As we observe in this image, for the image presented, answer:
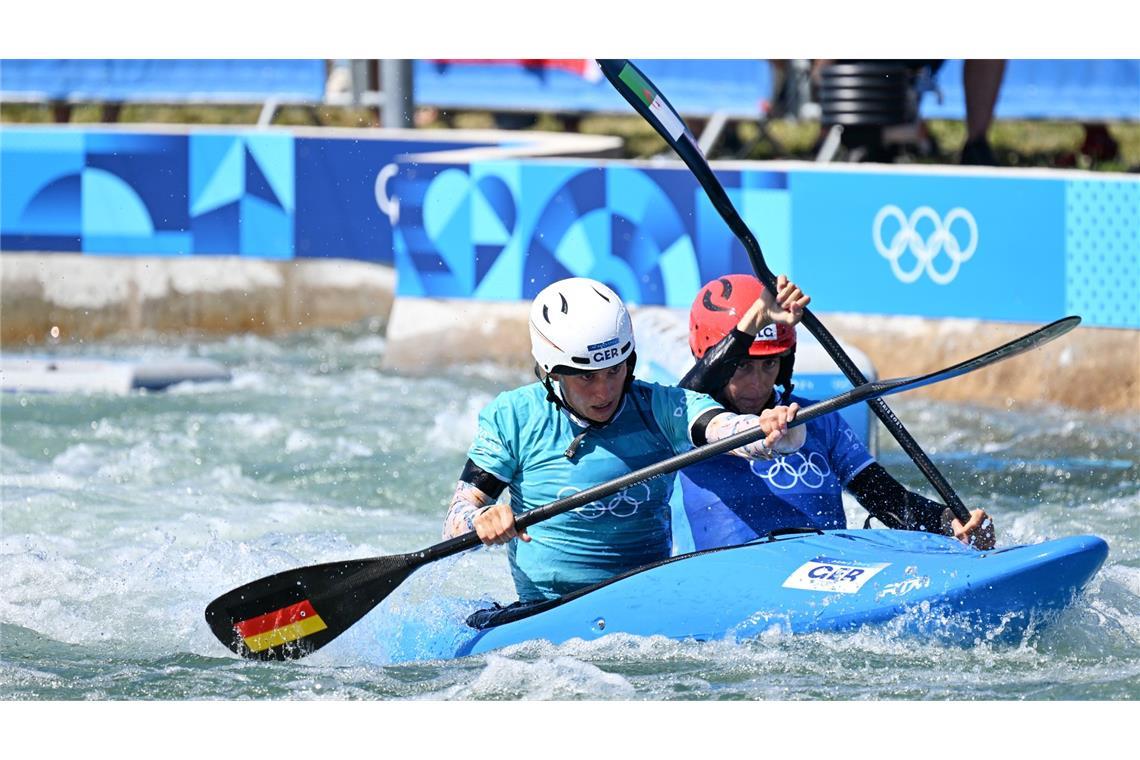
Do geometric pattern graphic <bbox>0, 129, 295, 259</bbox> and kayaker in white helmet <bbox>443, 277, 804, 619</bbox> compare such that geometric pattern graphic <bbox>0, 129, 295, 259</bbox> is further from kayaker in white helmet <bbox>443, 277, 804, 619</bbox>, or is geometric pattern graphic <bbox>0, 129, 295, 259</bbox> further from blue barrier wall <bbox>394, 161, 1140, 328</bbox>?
kayaker in white helmet <bbox>443, 277, 804, 619</bbox>

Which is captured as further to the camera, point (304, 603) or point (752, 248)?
point (752, 248)

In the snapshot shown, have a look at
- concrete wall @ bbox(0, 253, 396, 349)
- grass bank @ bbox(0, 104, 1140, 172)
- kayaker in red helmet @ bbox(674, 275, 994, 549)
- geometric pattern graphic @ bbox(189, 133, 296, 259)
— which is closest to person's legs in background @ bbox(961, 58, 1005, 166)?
grass bank @ bbox(0, 104, 1140, 172)

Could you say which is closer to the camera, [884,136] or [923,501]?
[923,501]

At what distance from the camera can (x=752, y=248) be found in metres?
6.44

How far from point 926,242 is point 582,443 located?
512 cm

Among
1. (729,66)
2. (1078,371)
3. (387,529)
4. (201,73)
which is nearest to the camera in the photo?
(387,529)

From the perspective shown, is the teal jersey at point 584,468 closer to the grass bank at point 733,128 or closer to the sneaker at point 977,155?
the sneaker at point 977,155

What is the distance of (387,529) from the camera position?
26.9 ft

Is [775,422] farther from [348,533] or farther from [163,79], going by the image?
[163,79]

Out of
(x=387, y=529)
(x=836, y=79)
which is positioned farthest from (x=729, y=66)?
(x=387, y=529)

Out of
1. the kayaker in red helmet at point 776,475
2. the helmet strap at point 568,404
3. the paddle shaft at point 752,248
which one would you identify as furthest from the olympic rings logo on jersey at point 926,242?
the helmet strap at point 568,404

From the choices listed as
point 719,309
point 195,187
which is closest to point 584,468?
point 719,309

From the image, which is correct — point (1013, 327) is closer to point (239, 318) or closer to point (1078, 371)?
point (1078, 371)

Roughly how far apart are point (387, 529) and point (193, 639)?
223cm
